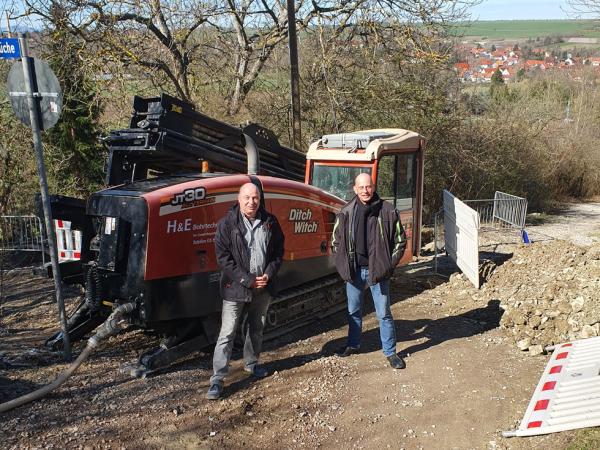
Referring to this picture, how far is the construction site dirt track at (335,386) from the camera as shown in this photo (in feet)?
13.0

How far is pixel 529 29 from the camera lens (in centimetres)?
6462

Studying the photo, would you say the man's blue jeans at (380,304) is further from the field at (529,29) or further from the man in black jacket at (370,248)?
the field at (529,29)

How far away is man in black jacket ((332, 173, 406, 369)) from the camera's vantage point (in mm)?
5082

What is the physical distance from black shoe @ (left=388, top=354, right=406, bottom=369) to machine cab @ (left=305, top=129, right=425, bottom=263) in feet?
9.29

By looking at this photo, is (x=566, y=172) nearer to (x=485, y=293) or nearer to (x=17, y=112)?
(x=485, y=293)

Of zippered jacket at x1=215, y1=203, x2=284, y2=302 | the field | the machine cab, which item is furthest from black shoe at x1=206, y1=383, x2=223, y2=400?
the field

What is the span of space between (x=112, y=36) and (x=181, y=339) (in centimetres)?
879

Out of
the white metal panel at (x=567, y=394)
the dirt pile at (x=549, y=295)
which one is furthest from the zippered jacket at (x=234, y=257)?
the dirt pile at (x=549, y=295)

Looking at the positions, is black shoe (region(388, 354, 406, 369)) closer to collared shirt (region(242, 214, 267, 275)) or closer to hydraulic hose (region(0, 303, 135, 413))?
collared shirt (region(242, 214, 267, 275))

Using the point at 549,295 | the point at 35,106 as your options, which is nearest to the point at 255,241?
the point at 35,106

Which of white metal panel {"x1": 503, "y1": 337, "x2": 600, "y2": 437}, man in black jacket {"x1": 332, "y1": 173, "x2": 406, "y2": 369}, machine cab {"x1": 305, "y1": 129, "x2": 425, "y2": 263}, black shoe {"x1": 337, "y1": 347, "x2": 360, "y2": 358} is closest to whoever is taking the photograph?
white metal panel {"x1": 503, "y1": 337, "x2": 600, "y2": 437}

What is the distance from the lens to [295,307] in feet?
20.9

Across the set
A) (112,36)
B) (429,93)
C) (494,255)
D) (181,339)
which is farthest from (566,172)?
(181,339)

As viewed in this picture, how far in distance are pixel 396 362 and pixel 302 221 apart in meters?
1.99
